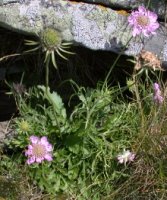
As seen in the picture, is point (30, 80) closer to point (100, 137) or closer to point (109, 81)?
point (109, 81)

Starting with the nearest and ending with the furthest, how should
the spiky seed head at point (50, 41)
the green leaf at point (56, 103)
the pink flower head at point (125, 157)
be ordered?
the spiky seed head at point (50, 41) → the pink flower head at point (125, 157) → the green leaf at point (56, 103)

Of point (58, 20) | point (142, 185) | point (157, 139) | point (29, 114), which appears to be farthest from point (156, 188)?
point (58, 20)

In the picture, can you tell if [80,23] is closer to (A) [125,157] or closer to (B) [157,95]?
(B) [157,95]

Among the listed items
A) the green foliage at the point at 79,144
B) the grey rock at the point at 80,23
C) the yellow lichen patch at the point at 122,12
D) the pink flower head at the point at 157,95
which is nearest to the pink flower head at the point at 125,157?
the green foliage at the point at 79,144

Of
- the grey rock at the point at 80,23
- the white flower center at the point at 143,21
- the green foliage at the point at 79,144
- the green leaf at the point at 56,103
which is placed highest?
the white flower center at the point at 143,21

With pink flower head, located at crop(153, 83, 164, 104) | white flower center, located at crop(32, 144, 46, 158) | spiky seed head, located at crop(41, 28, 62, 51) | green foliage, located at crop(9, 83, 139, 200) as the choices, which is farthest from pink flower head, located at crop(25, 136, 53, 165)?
pink flower head, located at crop(153, 83, 164, 104)

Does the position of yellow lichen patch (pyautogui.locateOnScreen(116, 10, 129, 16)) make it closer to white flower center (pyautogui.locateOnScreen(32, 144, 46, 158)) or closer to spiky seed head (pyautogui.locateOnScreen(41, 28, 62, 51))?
spiky seed head (pyautogui.locateOnScreen(41, 28, 62, 51))

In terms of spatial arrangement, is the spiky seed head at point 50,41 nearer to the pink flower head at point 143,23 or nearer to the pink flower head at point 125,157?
the pink flower head at point 143,23
